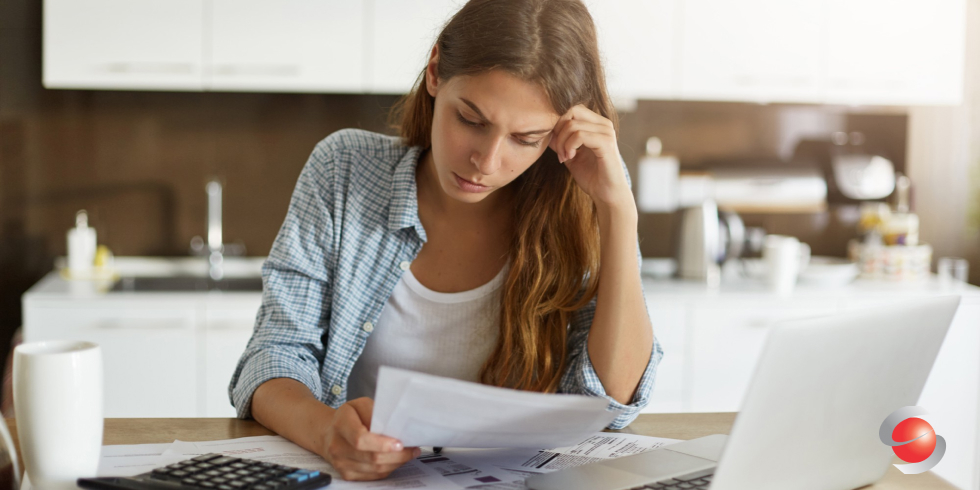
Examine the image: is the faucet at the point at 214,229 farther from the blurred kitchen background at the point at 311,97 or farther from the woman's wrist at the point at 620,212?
the woman's wrist at the point at 620,212

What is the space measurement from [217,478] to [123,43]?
2236 mm

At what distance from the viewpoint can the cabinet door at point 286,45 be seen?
105 inches

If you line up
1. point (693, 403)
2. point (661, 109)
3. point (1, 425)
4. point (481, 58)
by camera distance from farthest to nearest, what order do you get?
1. point (661, 109)
2. point (693, 403)
3. point (481, 58)
4. point (1, 425)

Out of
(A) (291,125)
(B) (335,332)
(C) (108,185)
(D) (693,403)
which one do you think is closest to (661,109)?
(D) (693,403)

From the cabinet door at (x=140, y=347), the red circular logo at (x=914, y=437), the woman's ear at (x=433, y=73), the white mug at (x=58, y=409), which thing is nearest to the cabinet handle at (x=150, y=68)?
the cabinet door at (x=140, y=347)

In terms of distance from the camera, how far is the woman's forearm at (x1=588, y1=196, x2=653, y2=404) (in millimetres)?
1137

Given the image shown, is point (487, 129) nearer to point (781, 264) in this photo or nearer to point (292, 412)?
point (292, 412)

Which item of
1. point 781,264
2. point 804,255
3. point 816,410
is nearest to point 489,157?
point 816,410

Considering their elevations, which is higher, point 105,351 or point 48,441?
point 48,441

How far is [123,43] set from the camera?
2.63 meters

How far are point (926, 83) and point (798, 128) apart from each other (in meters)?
0.46

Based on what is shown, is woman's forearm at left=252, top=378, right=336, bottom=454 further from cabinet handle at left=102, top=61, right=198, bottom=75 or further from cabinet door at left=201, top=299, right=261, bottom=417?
cabinet handle at left=102, top=61, right=198, bottom=75

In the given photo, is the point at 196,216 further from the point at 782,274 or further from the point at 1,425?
the point at 1,425

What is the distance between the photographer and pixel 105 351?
2.46 metres
